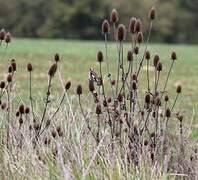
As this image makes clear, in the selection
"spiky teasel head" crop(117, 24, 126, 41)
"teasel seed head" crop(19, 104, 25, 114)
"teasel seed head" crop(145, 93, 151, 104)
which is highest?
"spiky teasel head" crop(117, 24, 126, 41)

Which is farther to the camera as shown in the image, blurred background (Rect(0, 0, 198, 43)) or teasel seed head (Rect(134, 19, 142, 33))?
blurred background (Rect(0, 0, 198, 43))

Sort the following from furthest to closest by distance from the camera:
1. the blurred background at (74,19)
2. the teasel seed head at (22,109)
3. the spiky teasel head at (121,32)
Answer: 1. the blurred background at (74,19)
2. the teasel seed head at (22,109)
3. the spiky teasel head at (121,32)

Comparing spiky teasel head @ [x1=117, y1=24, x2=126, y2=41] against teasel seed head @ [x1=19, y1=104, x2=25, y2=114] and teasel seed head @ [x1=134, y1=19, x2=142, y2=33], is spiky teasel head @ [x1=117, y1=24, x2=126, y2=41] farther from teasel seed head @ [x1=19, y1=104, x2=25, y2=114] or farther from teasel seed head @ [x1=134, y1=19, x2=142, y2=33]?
teasel seed head @ [x1=19, y1=104, x2=25, y2=114]

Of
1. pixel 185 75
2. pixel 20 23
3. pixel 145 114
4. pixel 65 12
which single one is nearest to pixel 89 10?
pixel 65 12

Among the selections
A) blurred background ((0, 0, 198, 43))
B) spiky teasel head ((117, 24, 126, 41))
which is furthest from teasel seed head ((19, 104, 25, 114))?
blurred background ((0, 0, 198, 43))

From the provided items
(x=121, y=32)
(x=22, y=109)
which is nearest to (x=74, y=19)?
(x=22, y=109)

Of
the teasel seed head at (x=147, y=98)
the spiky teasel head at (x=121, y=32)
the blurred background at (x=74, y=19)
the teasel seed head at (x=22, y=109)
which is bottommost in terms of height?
the blurred background at (x=74, y=19)

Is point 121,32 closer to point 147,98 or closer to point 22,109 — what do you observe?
point 147,98

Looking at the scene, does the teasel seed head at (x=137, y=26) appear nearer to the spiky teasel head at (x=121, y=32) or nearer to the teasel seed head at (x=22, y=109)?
the spiky teasel head at (x=121, y=32)

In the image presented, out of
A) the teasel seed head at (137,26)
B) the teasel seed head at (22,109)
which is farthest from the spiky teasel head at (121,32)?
the teasel seed head at (22,109)

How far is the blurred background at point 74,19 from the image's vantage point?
59938mm

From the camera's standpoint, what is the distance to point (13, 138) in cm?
466

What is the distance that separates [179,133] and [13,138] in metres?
1.13

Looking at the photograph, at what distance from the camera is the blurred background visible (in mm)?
59938
